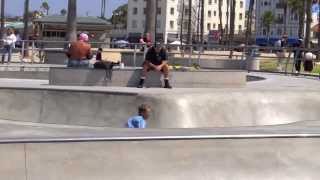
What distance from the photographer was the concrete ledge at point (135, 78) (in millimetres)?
16750

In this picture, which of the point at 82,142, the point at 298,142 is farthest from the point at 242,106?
the point at 82,142

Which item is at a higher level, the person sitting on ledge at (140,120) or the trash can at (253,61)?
the trash can at (253,61)

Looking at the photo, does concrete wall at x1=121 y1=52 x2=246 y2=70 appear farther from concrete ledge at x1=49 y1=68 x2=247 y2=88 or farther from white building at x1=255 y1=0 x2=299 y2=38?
white building at x1=255 y1=0 x2=299 y2=38

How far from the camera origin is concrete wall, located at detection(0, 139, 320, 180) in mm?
6008

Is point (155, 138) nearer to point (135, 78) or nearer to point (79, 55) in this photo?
point (135, 78)

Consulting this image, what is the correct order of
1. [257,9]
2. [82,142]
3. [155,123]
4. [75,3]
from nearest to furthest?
[82,142] < [155,123] < [75,3] < [257,9]

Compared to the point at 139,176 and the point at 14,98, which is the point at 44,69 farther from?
the point at 139,176

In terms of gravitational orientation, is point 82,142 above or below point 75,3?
below

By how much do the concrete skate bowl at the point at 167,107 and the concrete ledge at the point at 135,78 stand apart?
240 cm

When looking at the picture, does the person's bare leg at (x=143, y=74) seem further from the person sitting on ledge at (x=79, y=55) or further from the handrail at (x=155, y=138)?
the handrail at (x=155, y=138)

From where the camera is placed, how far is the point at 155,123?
13.2 meters

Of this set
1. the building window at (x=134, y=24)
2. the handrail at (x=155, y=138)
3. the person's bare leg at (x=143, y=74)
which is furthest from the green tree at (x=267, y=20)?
the handrail at (x=155, y=138)

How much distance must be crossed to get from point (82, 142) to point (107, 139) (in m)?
0.22

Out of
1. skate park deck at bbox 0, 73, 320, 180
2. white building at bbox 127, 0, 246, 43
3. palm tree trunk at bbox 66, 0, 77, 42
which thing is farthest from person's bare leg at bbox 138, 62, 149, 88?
white building at bbox 127, 0, 246, 43
